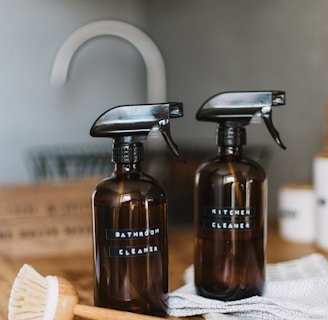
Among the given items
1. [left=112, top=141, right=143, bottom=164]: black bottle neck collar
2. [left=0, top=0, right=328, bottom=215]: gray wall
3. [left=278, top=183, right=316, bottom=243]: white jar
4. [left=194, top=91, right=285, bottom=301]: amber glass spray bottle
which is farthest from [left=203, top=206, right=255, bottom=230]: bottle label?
[left=0, top=0, right=328, bottom=215]: gray wall

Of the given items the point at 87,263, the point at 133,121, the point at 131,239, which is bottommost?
the point at 87,263

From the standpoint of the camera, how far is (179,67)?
1239mm

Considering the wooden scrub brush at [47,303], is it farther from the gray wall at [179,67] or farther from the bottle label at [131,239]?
the gray wall at [179,67]

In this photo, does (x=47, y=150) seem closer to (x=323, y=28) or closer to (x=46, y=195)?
(x=46, y=195)

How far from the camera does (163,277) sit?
592 millimetres

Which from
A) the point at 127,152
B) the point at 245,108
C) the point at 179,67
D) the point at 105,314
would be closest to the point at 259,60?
the point at 179,67

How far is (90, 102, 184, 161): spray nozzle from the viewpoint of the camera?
22.4 inches

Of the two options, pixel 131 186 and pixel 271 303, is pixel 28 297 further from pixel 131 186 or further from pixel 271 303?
pixel 271 303

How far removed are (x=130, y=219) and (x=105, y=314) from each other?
95 millimetres

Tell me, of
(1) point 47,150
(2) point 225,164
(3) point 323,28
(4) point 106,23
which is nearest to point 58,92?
(1) point 47,150

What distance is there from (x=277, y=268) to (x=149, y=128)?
0.33 m

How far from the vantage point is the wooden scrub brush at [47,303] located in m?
0.53

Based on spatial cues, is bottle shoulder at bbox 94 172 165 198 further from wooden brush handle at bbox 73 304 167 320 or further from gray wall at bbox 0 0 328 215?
gray wall at bbox 0 0 328 215

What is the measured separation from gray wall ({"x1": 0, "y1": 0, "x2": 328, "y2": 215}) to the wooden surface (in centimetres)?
21
